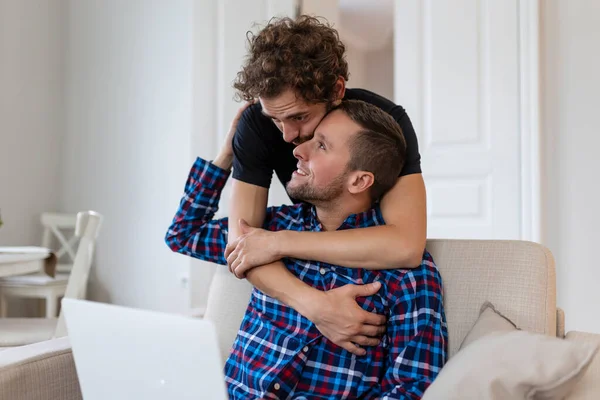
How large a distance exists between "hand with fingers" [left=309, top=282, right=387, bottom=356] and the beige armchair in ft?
0.57

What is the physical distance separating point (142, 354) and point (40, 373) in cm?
43

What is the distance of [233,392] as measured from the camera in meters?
1.35

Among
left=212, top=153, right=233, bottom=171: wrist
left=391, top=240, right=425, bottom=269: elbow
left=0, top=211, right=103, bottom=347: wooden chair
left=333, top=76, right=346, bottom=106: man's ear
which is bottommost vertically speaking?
left=0, top=211, right=103, bottom=347: wooden chair

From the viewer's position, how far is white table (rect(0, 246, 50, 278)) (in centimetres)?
232

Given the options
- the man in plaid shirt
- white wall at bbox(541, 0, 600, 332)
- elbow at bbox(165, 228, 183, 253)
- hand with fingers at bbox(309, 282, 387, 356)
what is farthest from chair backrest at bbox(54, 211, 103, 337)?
white wall at bbox(541, 0, 600, 332)

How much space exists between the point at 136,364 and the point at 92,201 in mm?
3320

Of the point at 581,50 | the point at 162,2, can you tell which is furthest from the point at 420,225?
the point at 162,2

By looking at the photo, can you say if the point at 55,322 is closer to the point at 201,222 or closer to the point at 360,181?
the point at 201,222

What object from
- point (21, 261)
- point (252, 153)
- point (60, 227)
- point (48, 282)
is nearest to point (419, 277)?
point (252, 153)

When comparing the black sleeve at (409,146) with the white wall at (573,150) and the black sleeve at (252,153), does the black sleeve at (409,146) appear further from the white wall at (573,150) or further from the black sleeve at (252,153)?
the white wall at (573,150)

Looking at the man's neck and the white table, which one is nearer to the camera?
the man's neck

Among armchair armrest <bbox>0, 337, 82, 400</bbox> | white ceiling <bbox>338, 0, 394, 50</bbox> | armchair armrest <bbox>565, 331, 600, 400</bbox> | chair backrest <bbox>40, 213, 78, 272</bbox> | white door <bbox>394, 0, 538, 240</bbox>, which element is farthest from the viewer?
white ceiling <bbox>338, 0, 394, 50</bbox>

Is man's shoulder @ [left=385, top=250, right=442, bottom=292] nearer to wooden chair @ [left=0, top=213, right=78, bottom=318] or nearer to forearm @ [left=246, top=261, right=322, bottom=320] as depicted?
forearm @ [left=246, top=261, right=322, bottom=320]

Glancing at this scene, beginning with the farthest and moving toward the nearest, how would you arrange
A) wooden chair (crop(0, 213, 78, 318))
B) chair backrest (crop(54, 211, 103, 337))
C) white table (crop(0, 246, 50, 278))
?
wooden chair (crop(0, 213, 78, 318))
chair backrest (crop(54, 211, 103, 337))
white table (crop(0, 246, 50, 278))
